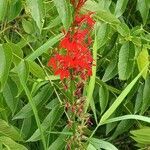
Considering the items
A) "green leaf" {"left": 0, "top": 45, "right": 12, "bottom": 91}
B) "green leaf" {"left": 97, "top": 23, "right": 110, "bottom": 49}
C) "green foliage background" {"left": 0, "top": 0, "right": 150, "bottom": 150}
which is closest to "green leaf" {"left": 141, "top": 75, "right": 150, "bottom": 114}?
"green foliage background" {"left": 0, "top": 0, "right": 150, "bottom": 150}

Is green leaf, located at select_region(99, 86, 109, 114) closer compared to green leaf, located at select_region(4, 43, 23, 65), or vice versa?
green leaf, located at select_region(4, 43, 23, 65)

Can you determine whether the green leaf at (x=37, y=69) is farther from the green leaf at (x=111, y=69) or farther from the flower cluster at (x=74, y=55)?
the green leaf at (x=111, y=69)

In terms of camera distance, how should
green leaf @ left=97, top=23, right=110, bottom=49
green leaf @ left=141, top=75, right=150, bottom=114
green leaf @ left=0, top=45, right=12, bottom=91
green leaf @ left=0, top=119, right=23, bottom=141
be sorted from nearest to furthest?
1. green leaf @ left=0, top=45, right=12, bottom=91
2. green leaf @ left=0, top=119, right=23, bottom=141
3. green leaf @ left=97, top=23, right=110, bottom=49
4. green leaf @ left=141, top=75, right=150, bottom=114

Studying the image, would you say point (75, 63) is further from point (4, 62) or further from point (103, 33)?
point (103, 33)

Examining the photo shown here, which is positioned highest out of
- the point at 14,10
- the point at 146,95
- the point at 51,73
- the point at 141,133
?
the point at 14,10

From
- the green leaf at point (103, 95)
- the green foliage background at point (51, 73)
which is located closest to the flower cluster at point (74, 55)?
the green foliage background at point (51, 73)

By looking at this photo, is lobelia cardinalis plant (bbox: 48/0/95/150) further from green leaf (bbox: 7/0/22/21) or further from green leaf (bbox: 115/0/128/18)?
green leaf (bbox: 115/0/128/18)

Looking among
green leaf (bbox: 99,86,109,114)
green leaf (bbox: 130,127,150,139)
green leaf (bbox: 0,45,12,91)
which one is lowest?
green leaf (bbox: 130,127,150,139)

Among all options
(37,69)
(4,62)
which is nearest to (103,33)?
(37,69)

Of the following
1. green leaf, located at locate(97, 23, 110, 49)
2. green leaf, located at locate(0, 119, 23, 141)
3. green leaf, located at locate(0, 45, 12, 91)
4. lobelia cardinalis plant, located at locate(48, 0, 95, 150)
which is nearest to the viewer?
lobelia cardinalis plant, located at locate(48, 0, 95, 150)
